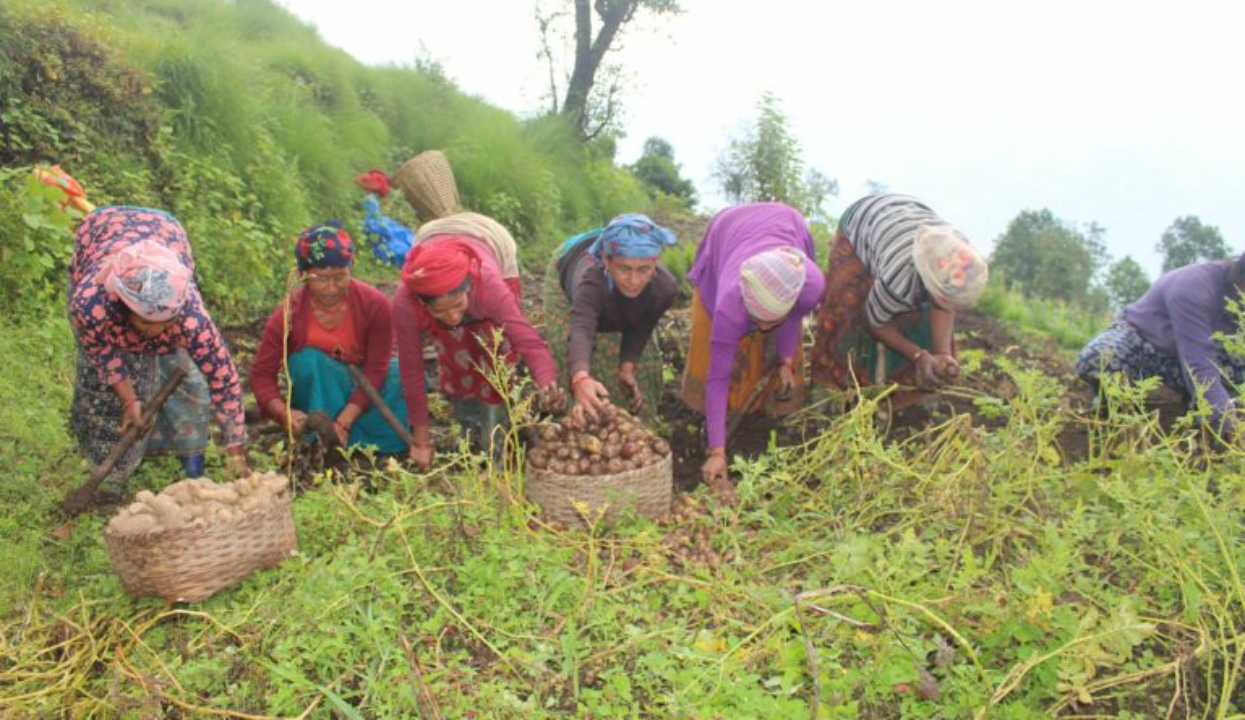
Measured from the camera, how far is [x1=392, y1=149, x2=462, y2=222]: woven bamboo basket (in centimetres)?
543

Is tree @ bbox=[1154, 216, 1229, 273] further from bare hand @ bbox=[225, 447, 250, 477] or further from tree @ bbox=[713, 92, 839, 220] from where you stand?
bare hand @ bbox=[225, 447, 250, 477]

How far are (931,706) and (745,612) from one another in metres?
0.54

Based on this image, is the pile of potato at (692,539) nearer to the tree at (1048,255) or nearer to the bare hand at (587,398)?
the bare hand at (587,398)

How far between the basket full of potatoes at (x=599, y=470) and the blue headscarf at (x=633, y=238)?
615 mm

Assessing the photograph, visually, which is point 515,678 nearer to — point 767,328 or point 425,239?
point 767,328

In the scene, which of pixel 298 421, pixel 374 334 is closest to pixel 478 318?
pixel 374 334

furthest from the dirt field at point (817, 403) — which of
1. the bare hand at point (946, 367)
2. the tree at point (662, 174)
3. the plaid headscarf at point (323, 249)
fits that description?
the tree at point (662, 174)

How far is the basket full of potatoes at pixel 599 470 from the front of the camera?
287 cm

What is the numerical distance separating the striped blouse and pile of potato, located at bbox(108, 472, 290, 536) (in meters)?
2.42

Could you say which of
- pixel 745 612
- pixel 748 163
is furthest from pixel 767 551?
pixel 748 163

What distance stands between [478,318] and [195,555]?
4.58ft

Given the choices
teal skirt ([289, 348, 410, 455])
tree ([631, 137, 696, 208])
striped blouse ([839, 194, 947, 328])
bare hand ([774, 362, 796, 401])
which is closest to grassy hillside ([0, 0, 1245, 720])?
bare hand ([774, 362, 796, 401])

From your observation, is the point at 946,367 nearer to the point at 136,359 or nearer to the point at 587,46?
the point at 136,359

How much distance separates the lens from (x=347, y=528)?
3016 mm
